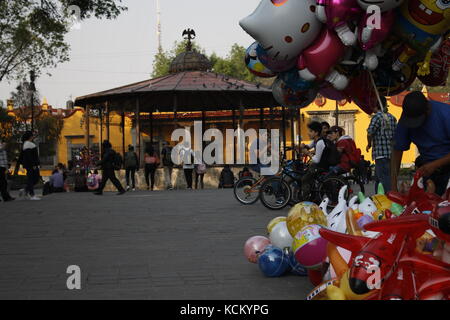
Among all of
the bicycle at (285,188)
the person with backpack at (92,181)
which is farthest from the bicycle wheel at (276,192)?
the person with backpack at (92,181)

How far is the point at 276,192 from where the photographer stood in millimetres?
12445

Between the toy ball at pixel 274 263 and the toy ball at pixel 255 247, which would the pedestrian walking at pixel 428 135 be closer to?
the toy ball at pixel 274 263

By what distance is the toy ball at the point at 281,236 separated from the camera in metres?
5.64

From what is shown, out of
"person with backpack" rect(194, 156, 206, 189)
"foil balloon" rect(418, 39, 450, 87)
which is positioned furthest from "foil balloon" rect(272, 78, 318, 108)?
"person with backpack" rect(194, 156, 206, 189)

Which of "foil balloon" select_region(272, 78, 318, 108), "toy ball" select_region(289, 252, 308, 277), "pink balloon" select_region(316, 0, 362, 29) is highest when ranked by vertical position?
"pink balloon" select_region(316, 0, 362, 29)

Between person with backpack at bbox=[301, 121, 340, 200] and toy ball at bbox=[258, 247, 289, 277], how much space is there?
18.6ft

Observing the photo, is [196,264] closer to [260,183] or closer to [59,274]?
[59,274]

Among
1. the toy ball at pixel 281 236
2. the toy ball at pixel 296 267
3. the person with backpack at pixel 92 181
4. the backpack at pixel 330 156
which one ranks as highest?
the backpack at pixel 330 156

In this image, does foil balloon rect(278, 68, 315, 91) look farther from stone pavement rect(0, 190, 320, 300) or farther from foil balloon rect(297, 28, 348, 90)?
stone pavement rect(0, 190, 320, 300)

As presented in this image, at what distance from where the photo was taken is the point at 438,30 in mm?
5305

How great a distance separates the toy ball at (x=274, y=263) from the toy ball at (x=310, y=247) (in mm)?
634

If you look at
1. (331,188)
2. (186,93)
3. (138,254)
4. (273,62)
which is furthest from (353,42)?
(186,93)

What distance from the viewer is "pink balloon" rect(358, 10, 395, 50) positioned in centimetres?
526
